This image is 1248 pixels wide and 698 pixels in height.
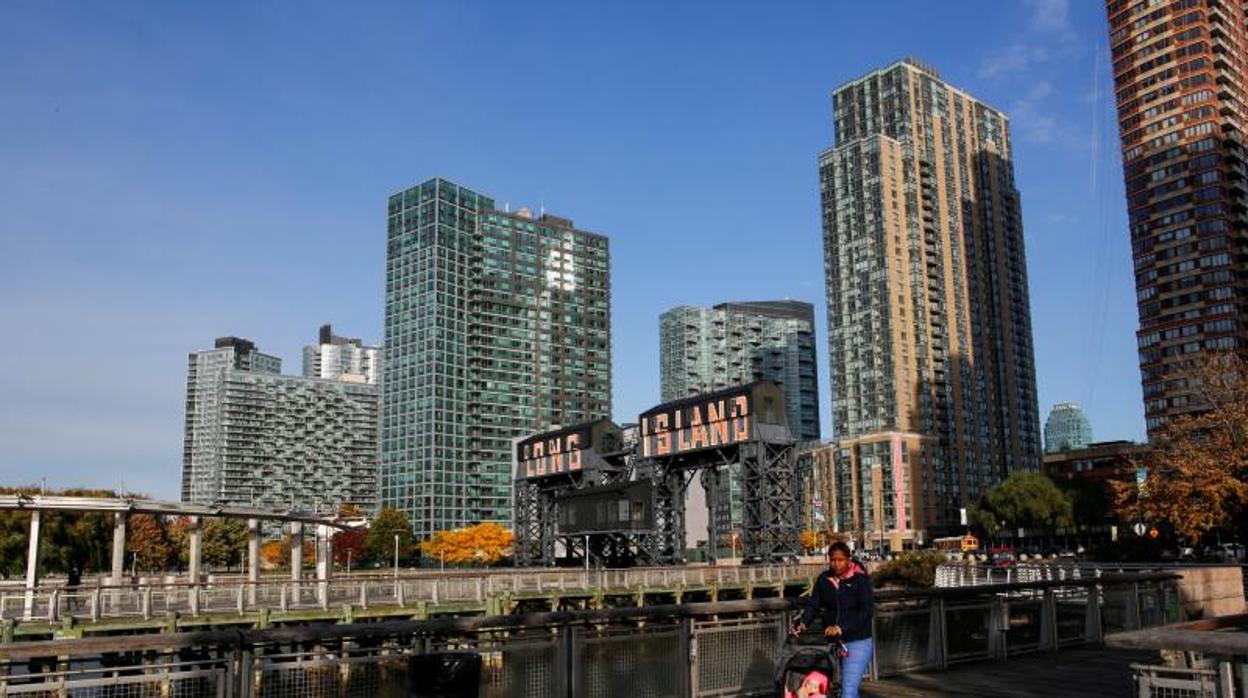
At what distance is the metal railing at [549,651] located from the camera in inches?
343

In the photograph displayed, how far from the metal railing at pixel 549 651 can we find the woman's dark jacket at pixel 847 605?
693mm

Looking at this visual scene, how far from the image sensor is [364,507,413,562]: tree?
450ft

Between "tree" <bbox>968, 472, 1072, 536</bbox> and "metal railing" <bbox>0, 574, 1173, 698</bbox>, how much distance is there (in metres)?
120

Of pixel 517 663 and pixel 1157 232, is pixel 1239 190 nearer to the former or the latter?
pixel 1157 232

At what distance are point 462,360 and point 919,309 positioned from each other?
8385 cm

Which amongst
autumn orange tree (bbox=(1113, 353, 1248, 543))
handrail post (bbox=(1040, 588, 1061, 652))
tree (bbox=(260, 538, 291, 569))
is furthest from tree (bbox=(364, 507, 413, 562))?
handrail post (bbox=(1040, 588, 1061, 652))

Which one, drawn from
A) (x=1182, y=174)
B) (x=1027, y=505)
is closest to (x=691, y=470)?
(x=1027, y=505)

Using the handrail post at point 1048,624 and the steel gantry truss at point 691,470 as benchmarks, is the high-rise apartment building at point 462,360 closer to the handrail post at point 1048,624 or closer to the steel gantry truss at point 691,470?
the steel gantry truss at point 691,470

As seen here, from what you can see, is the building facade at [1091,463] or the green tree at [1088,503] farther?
the building facade at [1091,463]

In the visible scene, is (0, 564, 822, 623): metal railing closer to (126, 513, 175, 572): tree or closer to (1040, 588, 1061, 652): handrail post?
(1040, 588, 1061, 652): handrail post

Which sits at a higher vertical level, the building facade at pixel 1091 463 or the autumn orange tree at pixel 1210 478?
the building facade at pixel 1091 463

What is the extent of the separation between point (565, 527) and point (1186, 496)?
5305cm

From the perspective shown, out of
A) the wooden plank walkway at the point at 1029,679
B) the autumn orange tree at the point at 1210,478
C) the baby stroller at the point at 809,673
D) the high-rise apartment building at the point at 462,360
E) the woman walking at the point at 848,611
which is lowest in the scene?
the wooden plank walkway at the point at 1029,679

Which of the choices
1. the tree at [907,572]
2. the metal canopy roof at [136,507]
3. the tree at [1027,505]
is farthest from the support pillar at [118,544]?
the tree at [1027,505]
